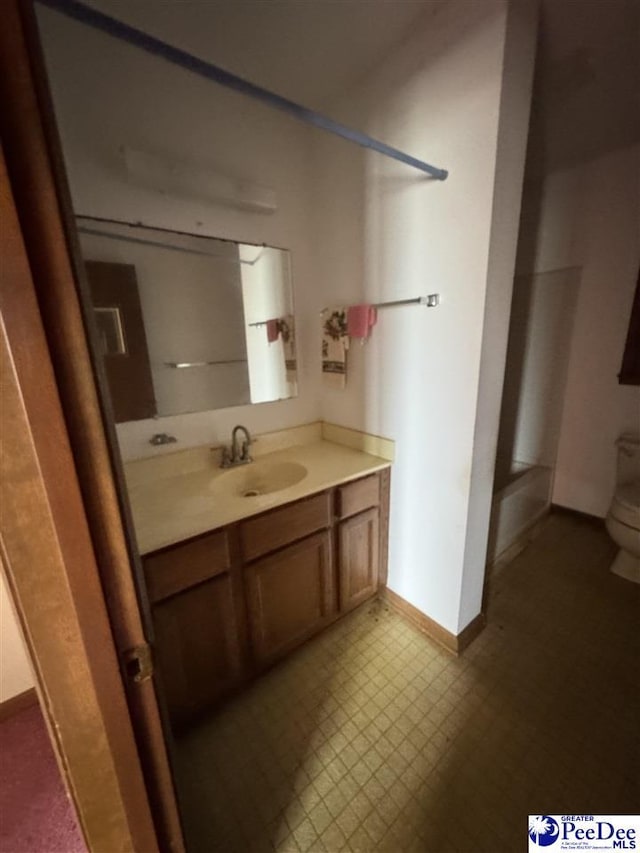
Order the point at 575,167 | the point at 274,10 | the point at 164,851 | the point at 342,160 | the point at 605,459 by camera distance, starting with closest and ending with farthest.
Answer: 1. the point at 164,851
2. the point at 274,10
3. the point at 342,160
4. the point at 575,167
5. the point at 605,459

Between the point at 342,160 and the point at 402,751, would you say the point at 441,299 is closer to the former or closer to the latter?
the point at 342,160

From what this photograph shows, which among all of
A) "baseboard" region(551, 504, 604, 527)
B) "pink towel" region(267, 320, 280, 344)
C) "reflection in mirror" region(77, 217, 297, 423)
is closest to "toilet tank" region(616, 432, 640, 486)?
"baseboard" region(551, 504, 604, 527)

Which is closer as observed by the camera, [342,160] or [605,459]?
[342,160]

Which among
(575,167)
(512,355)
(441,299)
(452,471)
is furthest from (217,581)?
(575,167)

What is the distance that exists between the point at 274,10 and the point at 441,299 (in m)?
1.10

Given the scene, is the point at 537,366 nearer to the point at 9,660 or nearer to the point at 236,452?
the point at 236,452

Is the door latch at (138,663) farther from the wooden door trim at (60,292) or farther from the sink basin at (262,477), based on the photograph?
the sink basin at (262,477)

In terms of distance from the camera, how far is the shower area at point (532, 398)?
91.4 inches

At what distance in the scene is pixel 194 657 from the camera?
1210 mm

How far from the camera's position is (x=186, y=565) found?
1123mm

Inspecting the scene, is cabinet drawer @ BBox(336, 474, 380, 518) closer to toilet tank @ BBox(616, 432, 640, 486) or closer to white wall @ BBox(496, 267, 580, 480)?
white wall @ BBox(496, 267, 580, 480)

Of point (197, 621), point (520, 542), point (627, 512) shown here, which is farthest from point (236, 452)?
point (627, 512)

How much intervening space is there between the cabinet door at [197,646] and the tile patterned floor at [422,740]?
0.58ft

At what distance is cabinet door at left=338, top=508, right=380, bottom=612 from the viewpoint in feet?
5.28
